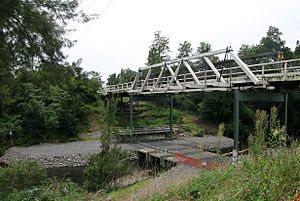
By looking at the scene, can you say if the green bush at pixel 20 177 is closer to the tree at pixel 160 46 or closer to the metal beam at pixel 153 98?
the metal beam at pixel 153 98

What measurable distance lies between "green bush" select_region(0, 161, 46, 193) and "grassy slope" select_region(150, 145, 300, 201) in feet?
19.9

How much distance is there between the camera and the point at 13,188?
779 centimetres

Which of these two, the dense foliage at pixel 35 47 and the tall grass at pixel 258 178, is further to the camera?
the dense foliage at pixel 35 47

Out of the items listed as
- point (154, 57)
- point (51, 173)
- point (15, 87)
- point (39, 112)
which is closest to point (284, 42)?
point (154, 57)

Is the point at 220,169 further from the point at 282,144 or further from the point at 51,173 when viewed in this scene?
the point at 51,173

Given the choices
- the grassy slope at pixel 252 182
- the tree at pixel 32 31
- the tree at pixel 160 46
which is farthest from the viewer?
the tree at pixel 160 46

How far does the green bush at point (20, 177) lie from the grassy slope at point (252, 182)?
19.9 feet

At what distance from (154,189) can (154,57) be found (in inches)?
1424

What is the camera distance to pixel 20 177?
8180 mm

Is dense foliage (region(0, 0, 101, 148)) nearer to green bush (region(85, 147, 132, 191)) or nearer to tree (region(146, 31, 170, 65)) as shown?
green bush (region(85, 147, 132, 191))

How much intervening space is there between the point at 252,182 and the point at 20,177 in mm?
7254

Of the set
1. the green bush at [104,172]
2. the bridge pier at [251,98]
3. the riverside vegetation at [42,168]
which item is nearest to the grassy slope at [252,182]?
the riverside vegetation at [42,168]

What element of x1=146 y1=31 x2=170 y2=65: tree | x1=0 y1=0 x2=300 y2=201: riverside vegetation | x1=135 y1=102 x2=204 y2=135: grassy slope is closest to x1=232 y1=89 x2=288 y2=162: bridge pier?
x1=0 y1=0 x2=300 y2=201: riverside vegetation

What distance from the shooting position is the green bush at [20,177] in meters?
7.92
